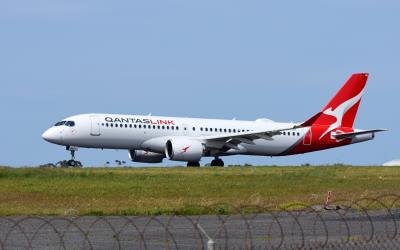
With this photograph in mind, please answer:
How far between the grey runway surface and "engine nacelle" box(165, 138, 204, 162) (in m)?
33.7

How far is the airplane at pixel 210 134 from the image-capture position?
211 ft

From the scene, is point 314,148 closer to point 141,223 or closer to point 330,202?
point 330,202

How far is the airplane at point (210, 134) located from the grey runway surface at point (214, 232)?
33.8 m

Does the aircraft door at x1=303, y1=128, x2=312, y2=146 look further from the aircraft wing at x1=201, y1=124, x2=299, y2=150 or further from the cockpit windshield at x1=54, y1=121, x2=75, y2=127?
the cockpit windshield at x1=54, y1=121, x2=75, y2=127

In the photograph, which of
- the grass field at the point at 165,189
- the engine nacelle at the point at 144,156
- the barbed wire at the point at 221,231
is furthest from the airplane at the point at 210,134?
the barbed wire at the point at 221,231

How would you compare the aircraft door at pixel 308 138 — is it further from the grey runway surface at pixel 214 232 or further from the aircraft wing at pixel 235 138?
the grey runway surface at pixel 214 232

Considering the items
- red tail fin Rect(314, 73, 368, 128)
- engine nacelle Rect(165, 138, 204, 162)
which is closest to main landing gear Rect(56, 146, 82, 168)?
engine nacelle Rect(165, 138, 204, 162)

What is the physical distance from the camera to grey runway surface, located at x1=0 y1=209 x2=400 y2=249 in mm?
21703

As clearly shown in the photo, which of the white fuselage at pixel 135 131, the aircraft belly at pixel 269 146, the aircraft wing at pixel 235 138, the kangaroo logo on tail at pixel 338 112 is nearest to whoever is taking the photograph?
the white fuselage at pixel 135 131

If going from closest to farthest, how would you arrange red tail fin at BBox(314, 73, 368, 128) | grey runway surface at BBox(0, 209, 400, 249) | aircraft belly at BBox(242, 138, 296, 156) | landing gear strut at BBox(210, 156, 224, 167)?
grey runway surface at BBox(0, 209, 400, 249), landing gear strut at BBox(210, 156, 224, 167), aircraft belly at BBox(242, 138, 296, 156), red tail fin at BBox(314, 73, 368, 128)

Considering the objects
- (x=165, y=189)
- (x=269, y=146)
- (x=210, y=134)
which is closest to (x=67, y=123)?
(x=210, y=134)

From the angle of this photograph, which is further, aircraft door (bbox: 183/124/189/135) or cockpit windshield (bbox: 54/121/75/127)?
aircraft door (bbox: 183/124/189/135)

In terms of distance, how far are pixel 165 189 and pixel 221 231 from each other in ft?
57.8

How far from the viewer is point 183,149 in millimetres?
65562
